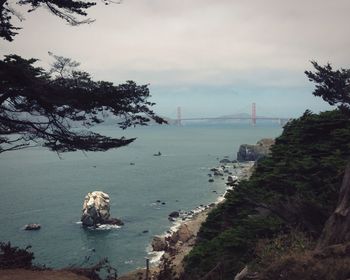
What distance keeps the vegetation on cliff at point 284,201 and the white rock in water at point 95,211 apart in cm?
3985

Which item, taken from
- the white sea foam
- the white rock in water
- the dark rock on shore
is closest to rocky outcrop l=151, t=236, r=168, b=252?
the white sea foam

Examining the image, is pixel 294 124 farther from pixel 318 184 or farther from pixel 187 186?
pixel 187 186

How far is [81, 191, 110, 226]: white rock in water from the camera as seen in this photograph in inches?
2336

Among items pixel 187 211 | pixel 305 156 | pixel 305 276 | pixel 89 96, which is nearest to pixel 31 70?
pixel 89 96

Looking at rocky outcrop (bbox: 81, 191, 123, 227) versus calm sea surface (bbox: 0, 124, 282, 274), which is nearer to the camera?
calm sea surface (bbox: 0, 124, 282, 274)

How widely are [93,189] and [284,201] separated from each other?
242ft

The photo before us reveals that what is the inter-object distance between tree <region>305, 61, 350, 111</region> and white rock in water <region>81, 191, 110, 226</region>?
161 feet

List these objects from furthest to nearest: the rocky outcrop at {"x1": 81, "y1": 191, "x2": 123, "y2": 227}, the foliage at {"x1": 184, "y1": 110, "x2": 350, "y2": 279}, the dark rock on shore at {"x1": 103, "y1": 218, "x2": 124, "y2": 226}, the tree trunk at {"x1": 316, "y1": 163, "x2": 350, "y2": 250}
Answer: the dark rock on shore at {"x1": 103, "y1": 218, "x2": 124, "y2": 226}, the rocky outcrop at {"x1": 81, "y1": 191, "x2": 123, "y2": 227}, the foliage at {"x1": 184, "y1": 110, "x2": 350, "y2": 279}, the tree trunk at {"x1": 316, "y1": 163, "x2": 350, "y2": 250}

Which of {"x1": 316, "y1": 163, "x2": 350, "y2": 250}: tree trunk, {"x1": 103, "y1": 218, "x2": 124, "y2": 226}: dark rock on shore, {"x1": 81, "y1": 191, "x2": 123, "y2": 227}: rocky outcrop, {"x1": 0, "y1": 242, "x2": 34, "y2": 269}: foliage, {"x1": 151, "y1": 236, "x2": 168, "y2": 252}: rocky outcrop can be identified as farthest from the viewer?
{"x1": 103, "y1": 218, "x2": 124, "y2": 226}: dark rock on shore

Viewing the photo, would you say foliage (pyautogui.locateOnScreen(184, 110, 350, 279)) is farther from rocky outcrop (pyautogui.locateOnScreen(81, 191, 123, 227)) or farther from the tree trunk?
rocky outcrop (pyautogui.locateOnScreen(81, 191, 123, 227))

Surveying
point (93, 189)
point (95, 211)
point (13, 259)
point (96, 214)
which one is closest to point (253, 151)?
point (93, 189)

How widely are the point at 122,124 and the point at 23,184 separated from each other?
87481 mm

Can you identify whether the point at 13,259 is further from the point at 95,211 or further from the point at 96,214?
the point at 95,211

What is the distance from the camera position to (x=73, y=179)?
99438 mm
